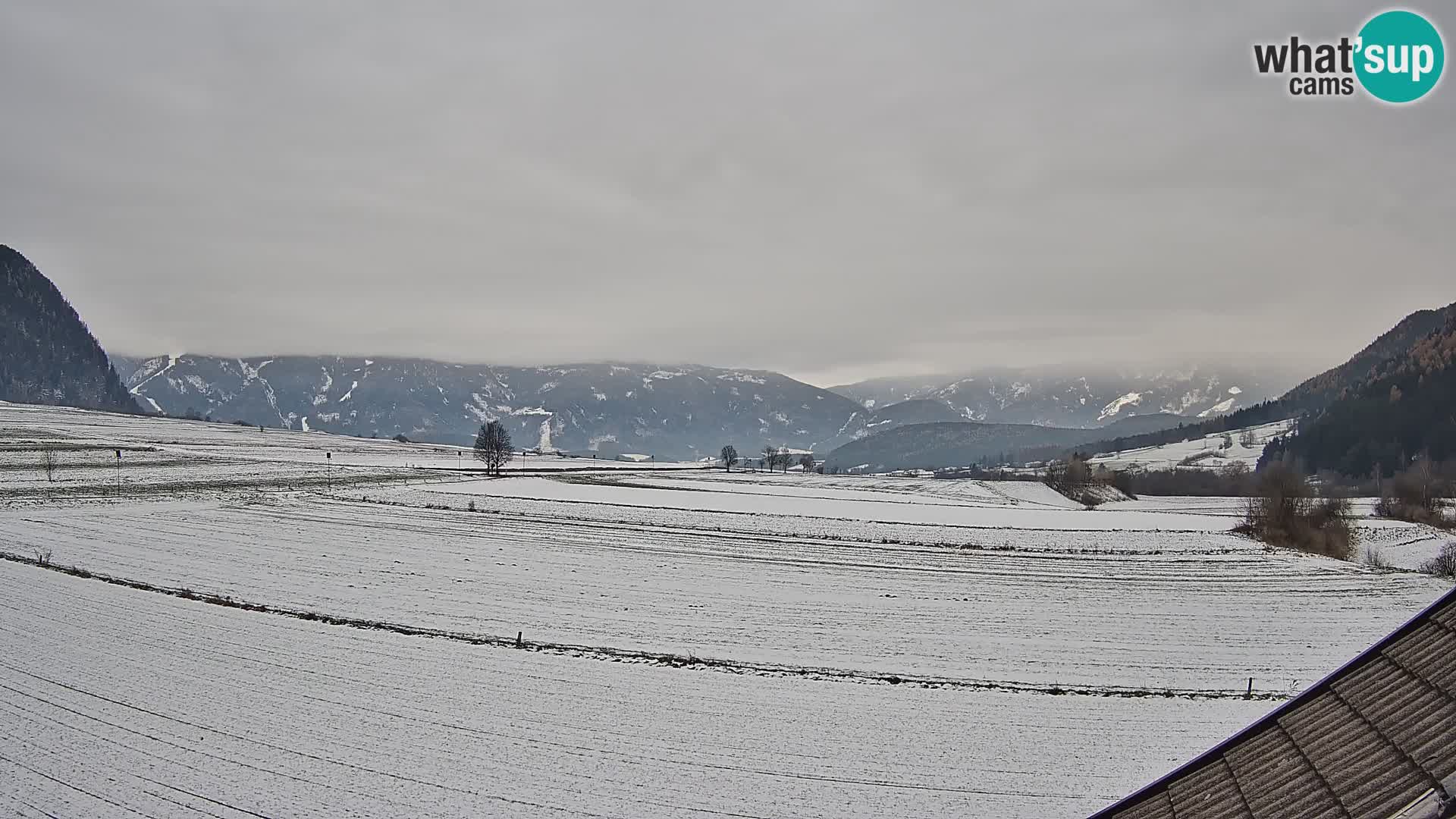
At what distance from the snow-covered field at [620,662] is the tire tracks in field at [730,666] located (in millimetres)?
127

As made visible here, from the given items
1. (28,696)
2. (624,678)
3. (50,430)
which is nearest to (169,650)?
(28,696)

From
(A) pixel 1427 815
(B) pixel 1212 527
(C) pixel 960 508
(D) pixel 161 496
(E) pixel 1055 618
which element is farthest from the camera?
(C) pixel 960 508

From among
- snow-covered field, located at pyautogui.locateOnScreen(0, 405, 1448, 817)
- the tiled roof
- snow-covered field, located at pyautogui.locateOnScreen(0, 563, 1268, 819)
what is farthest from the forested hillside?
the tiled roof

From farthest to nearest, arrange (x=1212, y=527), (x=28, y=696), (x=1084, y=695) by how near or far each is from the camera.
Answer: (x=1212, y=527) → (x=1084, y=695) → (x=28, y=696)

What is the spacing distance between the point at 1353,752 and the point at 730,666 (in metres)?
18.6

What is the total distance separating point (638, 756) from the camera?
15.3 meters

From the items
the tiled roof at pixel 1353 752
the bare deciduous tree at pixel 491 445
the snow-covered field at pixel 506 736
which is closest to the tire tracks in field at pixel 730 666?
the snow-covered field at pixel 506 736

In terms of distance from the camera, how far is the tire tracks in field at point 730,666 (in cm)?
2047

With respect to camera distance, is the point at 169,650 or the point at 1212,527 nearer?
the point at 169,650

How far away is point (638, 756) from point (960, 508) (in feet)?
232

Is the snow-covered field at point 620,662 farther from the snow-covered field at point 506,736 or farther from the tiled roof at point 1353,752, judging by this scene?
the tiled roof at point 1353,752

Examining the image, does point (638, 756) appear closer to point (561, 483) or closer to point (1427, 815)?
point (1427, 815)

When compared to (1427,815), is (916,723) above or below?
below

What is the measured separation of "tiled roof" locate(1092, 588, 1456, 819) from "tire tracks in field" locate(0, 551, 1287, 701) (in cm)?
1583
